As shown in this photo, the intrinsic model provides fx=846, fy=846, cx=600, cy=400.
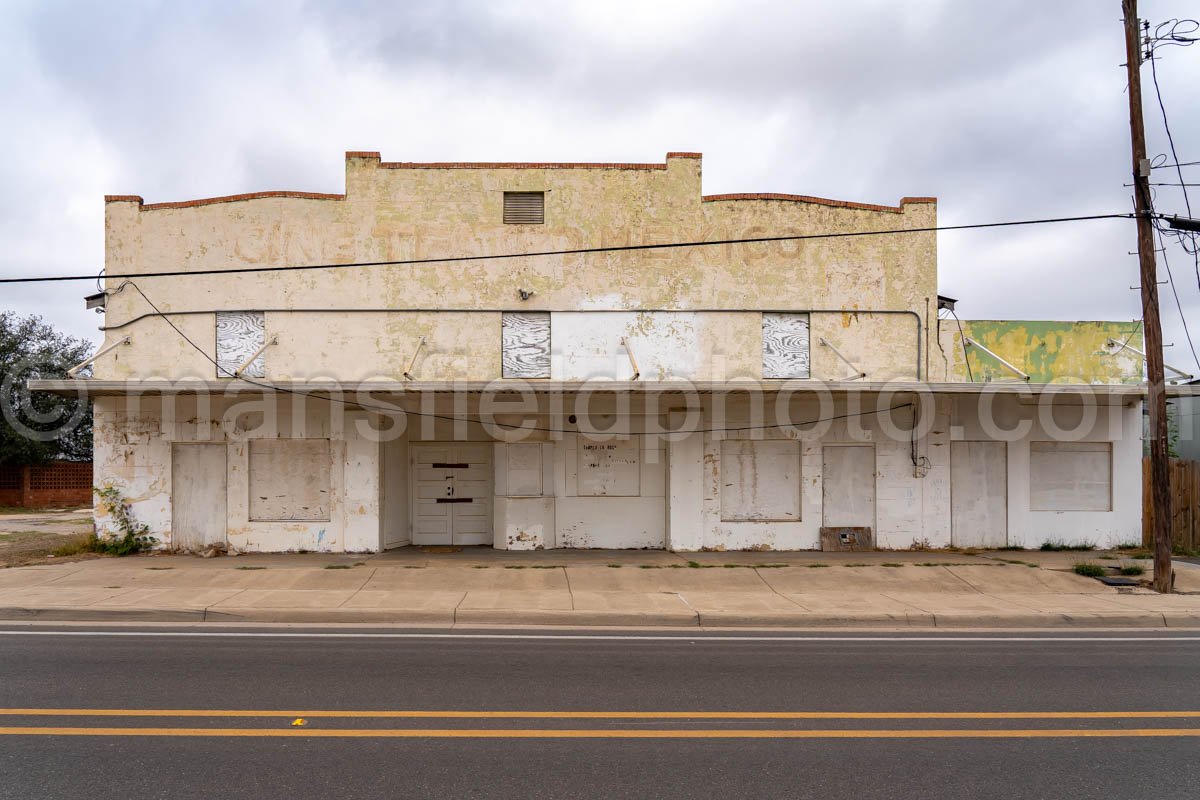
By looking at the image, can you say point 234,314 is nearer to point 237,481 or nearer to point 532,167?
point 237,481

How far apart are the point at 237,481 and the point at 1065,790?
14436 mm

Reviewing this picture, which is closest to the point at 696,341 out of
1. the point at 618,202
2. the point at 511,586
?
the point at 618,202

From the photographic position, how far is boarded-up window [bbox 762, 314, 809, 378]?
53.5 ft

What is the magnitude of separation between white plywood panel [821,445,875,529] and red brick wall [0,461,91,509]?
28909 mm

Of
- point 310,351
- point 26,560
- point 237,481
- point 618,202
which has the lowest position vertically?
point 26,560

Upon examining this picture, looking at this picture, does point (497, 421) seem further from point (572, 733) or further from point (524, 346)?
point (572, 733)

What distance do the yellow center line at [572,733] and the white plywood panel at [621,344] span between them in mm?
10554

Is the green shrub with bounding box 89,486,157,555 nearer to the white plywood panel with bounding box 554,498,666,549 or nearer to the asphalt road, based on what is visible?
the asphalt road

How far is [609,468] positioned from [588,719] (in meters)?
10.3

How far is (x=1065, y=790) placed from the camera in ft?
16.3

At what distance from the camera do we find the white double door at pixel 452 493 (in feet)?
55.8

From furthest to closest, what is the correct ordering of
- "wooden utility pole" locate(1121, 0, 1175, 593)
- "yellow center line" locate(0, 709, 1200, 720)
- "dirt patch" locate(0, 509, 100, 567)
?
"dirt patch" locate(0, 509, 100, 567) < "wooden utility pole" locate(1121, 0, 1175, 593) < "yellow center line" locate(0, 709, 1200, 720)

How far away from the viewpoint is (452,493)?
17125mm

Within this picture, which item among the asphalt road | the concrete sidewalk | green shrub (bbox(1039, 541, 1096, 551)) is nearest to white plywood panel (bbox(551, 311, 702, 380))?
the concrete sidewalk
